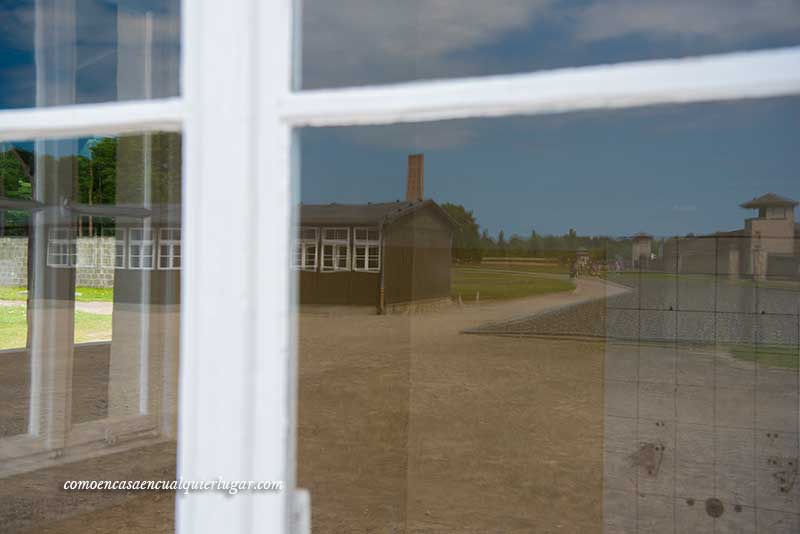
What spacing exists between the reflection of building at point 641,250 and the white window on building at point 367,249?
9.30 ft

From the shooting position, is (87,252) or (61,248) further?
(87,252)

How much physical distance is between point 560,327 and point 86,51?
4735 mm

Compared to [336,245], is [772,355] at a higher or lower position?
lower

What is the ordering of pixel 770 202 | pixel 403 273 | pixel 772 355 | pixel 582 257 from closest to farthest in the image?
pixel 772 355 → pixel 770 202 → pixel 582 257 → pixel 403 273

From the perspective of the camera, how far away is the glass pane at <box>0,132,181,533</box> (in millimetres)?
2209

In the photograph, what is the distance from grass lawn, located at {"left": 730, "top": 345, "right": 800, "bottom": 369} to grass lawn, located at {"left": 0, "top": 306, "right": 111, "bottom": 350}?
3545 mm

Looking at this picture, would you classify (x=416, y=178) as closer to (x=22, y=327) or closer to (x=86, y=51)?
(x=86, y=51)

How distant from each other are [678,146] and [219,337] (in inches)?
196

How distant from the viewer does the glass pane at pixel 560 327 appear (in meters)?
2.80

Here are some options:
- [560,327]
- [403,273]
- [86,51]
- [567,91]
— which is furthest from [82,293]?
[403,273]

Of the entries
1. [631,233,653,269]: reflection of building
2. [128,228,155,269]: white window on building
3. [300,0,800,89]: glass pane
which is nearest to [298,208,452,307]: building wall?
[300,0,800,89]: glass pane

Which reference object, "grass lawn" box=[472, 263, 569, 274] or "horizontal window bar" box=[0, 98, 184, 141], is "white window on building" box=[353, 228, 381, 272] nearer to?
"grass lawn" box=[472, 263, 569, 274]

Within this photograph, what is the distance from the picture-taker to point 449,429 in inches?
154

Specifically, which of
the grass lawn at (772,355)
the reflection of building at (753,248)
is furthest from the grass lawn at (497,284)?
the grass lawn at (772,355)
